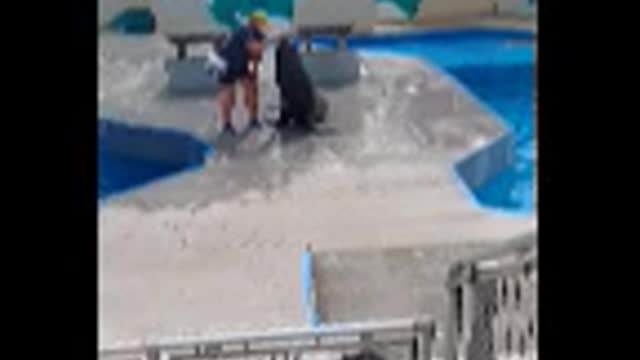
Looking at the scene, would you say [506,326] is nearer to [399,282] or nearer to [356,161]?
[399,282]

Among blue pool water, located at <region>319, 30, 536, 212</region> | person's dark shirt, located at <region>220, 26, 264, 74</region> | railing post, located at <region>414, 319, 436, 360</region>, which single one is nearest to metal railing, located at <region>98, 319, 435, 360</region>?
railing post, located at <region>414, 319, 436, 360</region>

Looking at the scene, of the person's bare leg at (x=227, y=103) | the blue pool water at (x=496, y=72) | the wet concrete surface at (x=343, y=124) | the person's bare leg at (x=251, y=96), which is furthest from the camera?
the person's bare leg at (x=251, y=96)

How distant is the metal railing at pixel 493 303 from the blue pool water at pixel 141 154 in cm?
535

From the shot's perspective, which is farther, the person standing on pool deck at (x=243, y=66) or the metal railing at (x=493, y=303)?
the person standing on pool deck at (x=243, y=66)

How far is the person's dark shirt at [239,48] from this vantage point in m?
8.57

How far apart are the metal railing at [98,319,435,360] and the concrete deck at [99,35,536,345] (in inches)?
53.1

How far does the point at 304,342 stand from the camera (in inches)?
121

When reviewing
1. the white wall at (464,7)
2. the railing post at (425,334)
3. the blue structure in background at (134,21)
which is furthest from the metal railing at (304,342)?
the white wall at (464,7)

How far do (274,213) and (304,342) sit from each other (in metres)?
3.27

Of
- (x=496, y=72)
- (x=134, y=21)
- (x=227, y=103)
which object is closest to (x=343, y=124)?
(x=227, y=103)

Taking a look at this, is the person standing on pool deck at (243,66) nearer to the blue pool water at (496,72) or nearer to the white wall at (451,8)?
the blue pool water at (496,72)

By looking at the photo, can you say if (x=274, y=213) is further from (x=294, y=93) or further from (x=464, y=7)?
(x=464, y=7)

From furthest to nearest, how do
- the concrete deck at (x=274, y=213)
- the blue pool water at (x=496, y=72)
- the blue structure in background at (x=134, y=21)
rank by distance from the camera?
the blue structure in background at (x=134, y=21) → the blue pool water at (x=496, y=72) → the concrete deck at (x=274, y=213)
